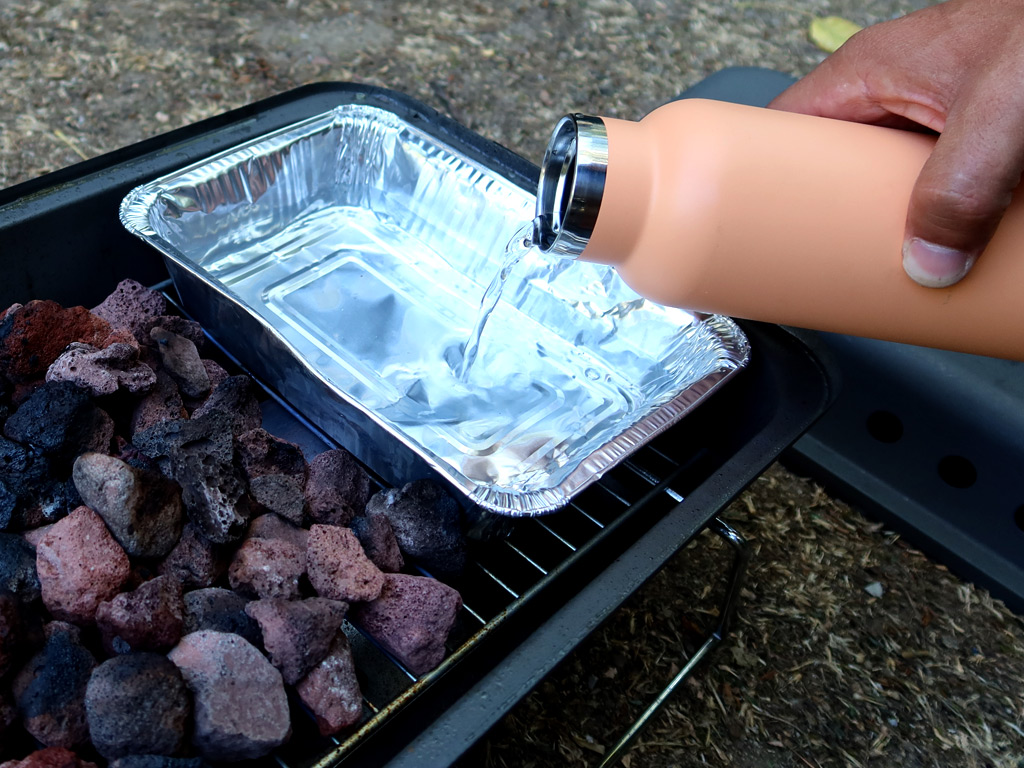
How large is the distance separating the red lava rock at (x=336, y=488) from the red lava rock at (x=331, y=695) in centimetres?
19

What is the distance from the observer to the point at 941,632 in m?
1.38

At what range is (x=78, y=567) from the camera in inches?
33.1

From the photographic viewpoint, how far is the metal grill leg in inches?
43.1

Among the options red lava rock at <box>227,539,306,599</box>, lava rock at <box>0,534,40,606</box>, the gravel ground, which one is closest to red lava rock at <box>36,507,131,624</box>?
lava rock at <box>0,534,40,606</box>

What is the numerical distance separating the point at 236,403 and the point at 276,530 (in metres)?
0.21

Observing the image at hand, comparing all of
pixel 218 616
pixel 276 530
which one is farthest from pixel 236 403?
pixel 218 616

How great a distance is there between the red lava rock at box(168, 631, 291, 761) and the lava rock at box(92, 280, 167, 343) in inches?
19.9

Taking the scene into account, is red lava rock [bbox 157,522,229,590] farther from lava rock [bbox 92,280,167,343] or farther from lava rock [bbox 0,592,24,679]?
lava rock [bbox 92,280,167,343]

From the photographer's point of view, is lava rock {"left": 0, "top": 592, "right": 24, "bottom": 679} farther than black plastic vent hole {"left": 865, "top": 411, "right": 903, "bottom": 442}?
No

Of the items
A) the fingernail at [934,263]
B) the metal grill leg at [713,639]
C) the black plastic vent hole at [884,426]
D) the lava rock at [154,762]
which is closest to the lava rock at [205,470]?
the lava rock at [154,762]

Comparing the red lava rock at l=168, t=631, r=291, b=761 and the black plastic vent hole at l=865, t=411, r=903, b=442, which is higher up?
the red lava rock at l=168, t=631, r=291, b=761

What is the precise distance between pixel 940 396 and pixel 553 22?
2036 mm

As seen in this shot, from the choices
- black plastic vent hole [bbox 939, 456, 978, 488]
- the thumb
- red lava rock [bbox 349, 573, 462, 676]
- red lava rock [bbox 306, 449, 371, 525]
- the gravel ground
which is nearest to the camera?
the thumb

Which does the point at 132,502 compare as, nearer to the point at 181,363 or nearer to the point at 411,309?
the point at 181,363
